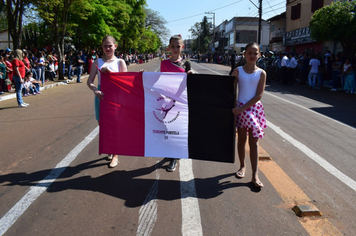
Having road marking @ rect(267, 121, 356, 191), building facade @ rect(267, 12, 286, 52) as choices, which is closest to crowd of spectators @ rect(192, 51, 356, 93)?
road marking @ rect(267, 121, 356, 191)

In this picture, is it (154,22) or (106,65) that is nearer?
(106,65)

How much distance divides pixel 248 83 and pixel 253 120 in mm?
477

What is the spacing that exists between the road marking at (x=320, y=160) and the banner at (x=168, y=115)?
1711mm

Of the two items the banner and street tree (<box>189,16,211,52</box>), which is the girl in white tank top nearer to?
the banner

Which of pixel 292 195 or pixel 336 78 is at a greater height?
pixel 336 78

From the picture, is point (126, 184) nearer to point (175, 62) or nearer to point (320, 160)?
point (175, 62)

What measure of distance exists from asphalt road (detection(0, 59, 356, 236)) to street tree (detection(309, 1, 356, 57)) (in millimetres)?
10945

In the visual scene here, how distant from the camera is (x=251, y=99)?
3928mm

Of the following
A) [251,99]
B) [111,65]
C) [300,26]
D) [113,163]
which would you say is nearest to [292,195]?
[251,99]

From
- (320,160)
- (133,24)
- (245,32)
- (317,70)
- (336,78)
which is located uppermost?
(245,32)

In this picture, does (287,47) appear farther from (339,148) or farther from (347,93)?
(339,148)

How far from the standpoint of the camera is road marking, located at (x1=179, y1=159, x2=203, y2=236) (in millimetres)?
3133

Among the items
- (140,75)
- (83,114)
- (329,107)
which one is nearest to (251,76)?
(140,75)

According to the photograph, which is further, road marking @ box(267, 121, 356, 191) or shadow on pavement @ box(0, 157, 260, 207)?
road marking @ box(267, 121, 356, 191)
